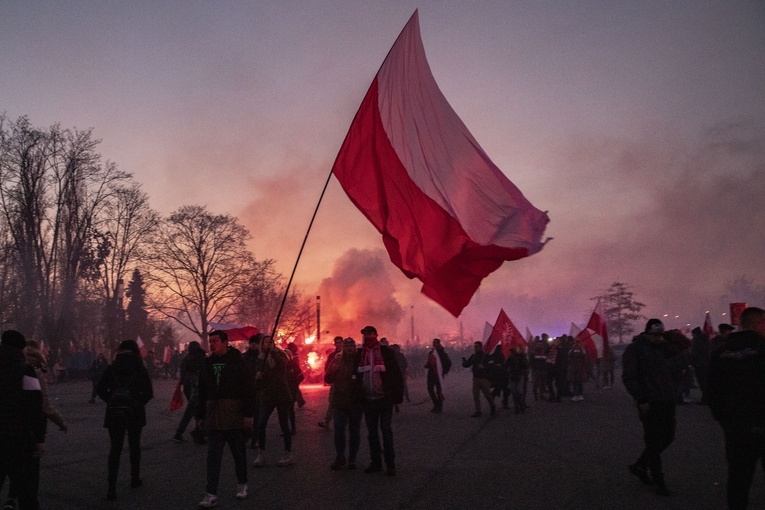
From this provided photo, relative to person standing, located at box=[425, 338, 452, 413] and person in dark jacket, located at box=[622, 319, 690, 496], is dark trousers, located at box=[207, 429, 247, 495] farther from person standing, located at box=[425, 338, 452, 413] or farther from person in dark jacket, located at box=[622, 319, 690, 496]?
person standing, located at box=[425, 338, 452, 413]

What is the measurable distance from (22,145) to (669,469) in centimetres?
3655

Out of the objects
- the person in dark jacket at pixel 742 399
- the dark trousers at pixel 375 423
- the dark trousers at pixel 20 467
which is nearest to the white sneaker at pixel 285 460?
the dark trousers at pixel 375 423

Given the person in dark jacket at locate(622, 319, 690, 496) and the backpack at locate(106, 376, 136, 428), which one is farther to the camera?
the backpack at locate(106, 376, 136, 428)

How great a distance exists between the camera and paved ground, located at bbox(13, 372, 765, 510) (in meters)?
6.89

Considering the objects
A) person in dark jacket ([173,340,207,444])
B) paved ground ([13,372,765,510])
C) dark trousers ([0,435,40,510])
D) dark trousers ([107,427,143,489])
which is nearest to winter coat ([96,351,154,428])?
dark trousers ([107,427,143,489])

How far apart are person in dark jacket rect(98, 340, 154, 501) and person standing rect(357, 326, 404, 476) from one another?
2790 mm

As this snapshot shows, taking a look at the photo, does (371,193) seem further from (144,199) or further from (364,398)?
(144,199)

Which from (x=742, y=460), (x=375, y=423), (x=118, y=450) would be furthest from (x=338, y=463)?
(x=742, y=460)

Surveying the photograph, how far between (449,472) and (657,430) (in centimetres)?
260

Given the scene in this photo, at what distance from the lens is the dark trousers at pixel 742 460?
5.25 metres

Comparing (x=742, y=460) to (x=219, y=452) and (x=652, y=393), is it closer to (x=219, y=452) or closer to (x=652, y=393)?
(x=652, y=393)

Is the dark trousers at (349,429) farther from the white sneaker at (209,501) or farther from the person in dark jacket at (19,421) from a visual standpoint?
the person in dark jacket at (19,421)

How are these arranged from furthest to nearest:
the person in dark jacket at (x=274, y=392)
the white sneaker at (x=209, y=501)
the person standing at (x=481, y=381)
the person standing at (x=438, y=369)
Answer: the person standing at (x=438, y=369) → the person standing at (x=481, y=381) → the person in dark jacket at (x=274, y=392) → the white sneaker at (x=209, y=501)

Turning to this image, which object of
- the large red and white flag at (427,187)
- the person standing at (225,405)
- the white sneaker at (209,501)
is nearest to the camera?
the white sneaker at (209,501)
